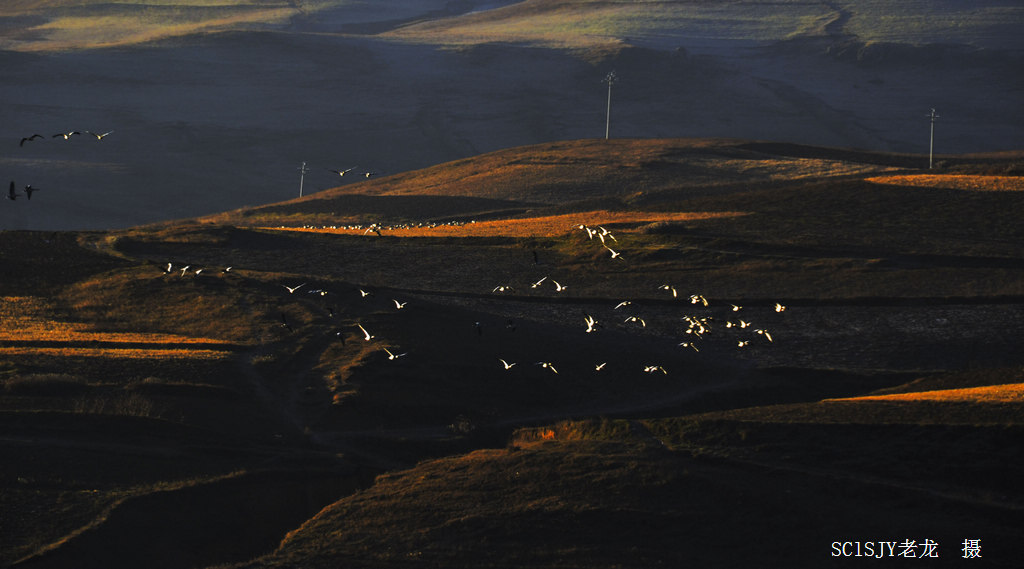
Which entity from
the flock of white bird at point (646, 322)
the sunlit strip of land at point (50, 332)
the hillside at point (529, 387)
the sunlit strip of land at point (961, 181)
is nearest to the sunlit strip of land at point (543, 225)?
the hillside at point (529, 387)

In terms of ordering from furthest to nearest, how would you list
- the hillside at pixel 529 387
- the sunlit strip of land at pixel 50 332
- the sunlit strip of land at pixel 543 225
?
the sunlit strip of land at pixel 543 225 → the sunlit strip of land at pixel 50 332 → the hillside at pixel 529 387

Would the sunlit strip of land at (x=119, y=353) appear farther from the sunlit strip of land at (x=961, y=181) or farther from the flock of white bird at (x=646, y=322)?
the sunlit strip of land at (x=961, y=181)

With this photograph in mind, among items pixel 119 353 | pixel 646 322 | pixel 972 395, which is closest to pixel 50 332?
pixel 119 353

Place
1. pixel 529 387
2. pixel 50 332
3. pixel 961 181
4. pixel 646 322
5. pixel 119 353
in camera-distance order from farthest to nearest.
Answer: pixel 961 181 < pixel 646 322 < pixel 50 332 < pixel 119 353 < pixel 529 387

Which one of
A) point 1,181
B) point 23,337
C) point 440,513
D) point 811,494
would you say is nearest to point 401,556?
point 440,513

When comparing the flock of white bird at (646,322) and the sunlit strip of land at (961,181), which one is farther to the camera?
the sunlit strip of land at (961,181)

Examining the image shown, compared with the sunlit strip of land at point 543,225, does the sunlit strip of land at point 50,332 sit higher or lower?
higher

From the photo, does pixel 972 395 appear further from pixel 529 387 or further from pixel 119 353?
pixel 119 353
